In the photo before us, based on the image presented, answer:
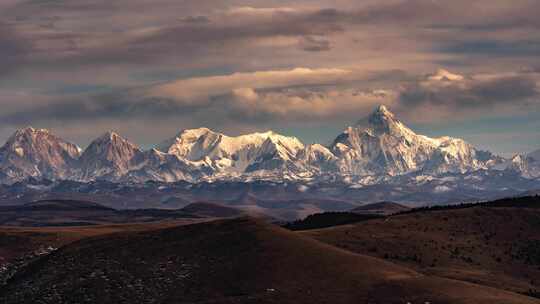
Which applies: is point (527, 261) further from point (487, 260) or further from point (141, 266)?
point (141, 266)

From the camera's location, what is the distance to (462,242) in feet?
420

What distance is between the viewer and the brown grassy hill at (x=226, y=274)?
83.5 m

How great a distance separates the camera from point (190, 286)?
306 ft

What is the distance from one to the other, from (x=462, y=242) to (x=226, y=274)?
4600cm

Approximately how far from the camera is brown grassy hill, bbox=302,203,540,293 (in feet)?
355

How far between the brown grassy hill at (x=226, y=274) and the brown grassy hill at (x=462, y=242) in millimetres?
11630

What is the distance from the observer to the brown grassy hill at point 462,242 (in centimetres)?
10831

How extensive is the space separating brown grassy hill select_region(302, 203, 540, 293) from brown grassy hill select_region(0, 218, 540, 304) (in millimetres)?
11630

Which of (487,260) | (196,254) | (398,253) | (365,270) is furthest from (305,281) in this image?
(487,260)

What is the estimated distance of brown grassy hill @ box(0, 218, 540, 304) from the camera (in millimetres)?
83500

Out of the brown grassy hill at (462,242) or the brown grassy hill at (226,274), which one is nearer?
the brown grassy hill at (226,274)

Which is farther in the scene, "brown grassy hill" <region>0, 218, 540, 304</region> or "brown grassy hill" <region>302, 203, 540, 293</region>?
"brown grassy hill" <region>302, 203, 540, 293</region>

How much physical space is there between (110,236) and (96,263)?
21.1 meters

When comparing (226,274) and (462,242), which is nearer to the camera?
(226,274)
